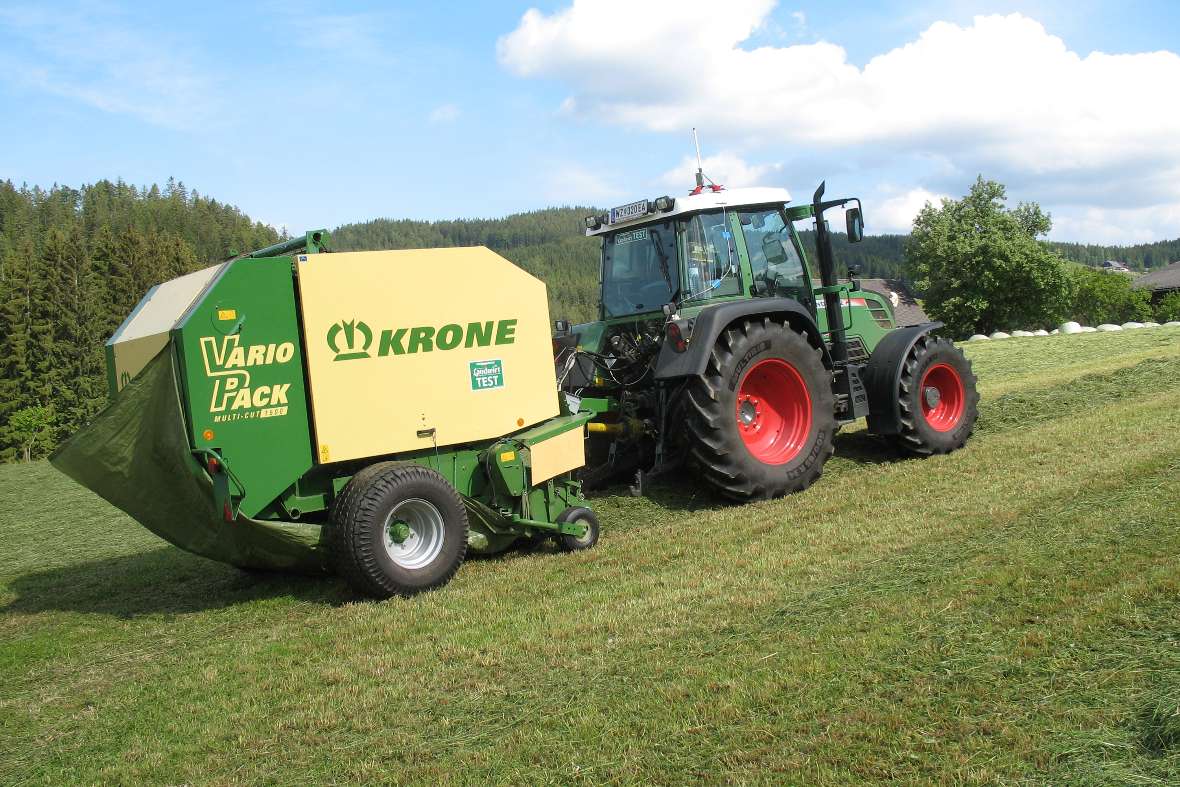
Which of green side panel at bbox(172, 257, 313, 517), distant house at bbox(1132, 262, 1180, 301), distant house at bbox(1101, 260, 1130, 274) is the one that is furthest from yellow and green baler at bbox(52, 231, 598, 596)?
distant house at bbox(1132, 262, 1180, 301)

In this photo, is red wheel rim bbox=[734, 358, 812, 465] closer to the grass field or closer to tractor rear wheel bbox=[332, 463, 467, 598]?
the grass field

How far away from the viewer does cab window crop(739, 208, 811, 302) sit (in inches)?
325

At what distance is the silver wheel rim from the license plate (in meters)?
3.47

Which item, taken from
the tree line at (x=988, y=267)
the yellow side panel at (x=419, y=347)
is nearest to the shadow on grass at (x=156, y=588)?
the yellow side panel at (x=419, y=347)

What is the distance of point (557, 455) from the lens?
671 centimetres

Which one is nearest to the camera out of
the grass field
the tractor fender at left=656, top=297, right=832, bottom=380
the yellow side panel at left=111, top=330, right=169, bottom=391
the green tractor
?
the grass field

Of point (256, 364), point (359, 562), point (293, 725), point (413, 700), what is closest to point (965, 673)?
point (413, 700)

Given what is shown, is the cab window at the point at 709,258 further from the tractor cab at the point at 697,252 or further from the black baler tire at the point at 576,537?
the black baler tire at the point at 576,537

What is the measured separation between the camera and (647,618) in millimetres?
4824

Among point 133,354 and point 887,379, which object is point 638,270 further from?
point 133,354

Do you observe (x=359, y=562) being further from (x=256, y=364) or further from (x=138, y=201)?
(x=138, y=201)

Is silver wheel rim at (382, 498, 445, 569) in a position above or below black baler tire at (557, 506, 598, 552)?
above

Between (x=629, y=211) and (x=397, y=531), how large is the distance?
12.4 feet

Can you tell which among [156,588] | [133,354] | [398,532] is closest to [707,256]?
[398,532]
